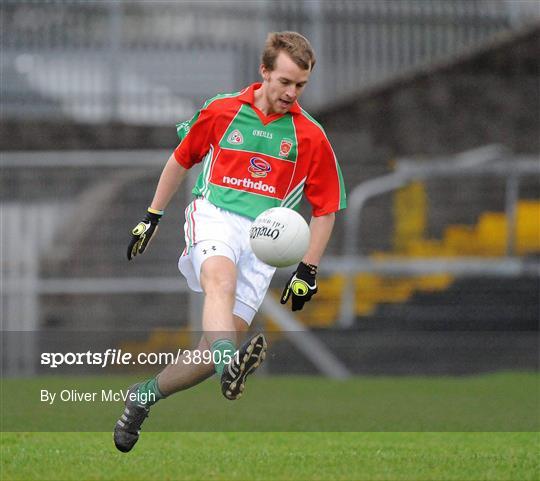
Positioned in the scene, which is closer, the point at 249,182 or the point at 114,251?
the point at 249,182

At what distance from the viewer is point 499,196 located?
13.9 m

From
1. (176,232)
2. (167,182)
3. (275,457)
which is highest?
(167,182)

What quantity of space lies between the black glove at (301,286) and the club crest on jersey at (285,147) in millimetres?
569

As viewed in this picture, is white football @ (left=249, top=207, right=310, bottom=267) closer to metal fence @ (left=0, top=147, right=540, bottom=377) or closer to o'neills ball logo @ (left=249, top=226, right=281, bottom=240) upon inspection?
o'neills ball logo @ (left=249, top=226, right=281, bottom=240)

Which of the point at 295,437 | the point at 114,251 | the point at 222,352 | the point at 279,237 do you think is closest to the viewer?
the point at 222,352

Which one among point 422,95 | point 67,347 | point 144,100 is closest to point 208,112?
point 67,347

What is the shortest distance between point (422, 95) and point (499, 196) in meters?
2.86

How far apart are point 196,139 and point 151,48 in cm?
884

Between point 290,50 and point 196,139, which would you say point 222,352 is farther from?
point 290,50

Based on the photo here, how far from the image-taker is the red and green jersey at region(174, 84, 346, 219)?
6.79 m

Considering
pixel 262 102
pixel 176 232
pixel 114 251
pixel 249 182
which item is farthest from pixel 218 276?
pixel 114 251

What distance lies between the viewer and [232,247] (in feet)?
21.9

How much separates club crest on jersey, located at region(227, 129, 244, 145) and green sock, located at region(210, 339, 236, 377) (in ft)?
3.98

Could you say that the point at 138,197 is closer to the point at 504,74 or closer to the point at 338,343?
the point at 338,343
